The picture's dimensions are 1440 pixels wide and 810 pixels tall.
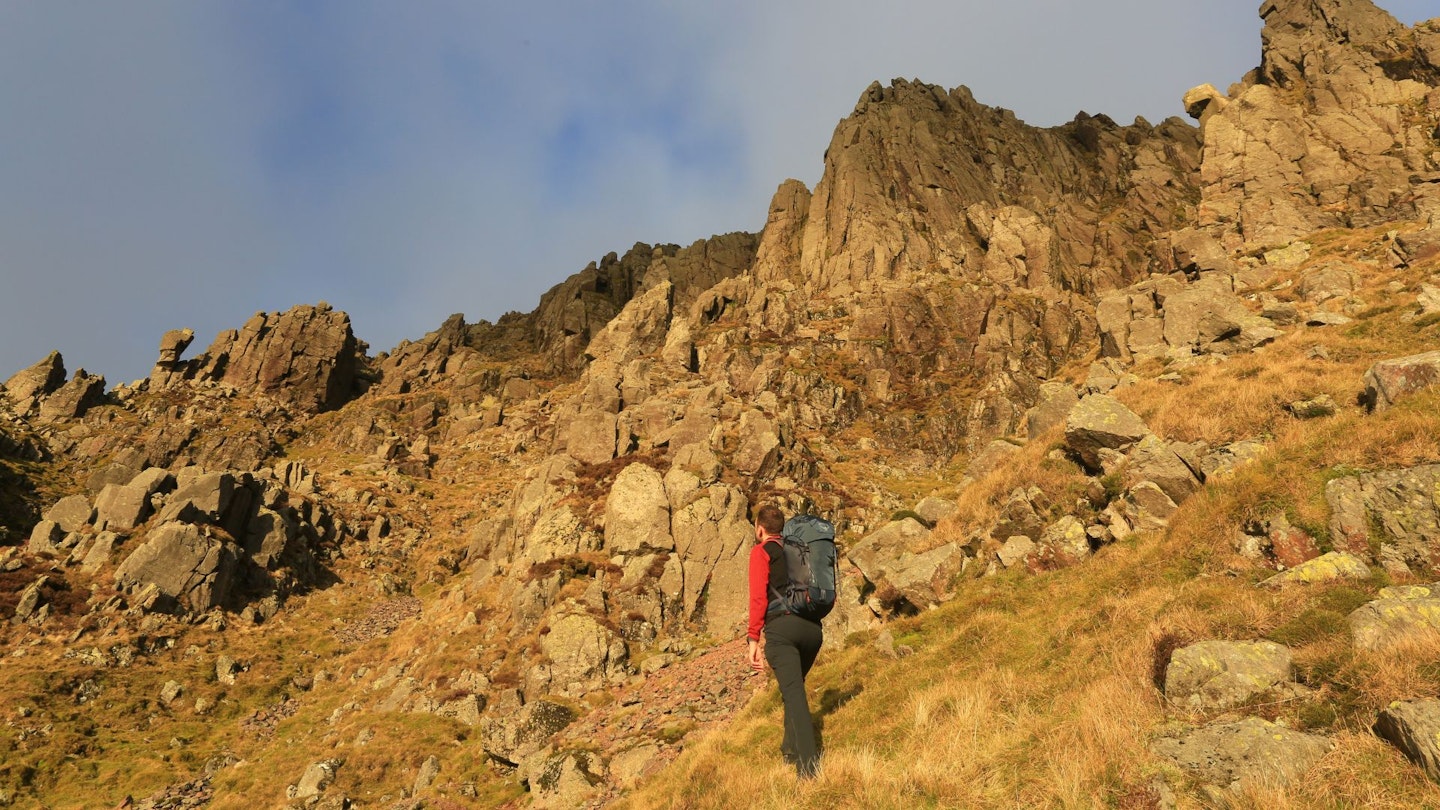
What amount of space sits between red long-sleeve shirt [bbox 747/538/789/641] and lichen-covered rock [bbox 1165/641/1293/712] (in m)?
4.70

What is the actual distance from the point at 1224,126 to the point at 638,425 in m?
69.5

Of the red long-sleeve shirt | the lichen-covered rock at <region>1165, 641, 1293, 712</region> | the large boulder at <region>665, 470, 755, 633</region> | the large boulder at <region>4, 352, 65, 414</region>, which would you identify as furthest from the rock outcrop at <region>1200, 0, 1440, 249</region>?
the large boulder at <region>4, 352, 65, 414</region>

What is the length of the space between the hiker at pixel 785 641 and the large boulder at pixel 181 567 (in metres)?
51.1

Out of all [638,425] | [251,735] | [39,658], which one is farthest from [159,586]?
[638,425]

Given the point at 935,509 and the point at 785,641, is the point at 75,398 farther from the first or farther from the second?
the point at 785,641

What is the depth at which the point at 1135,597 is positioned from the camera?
10227mm

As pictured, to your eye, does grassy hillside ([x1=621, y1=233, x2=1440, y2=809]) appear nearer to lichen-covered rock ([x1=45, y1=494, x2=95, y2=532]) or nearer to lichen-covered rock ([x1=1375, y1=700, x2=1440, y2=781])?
lichen-covered rock ([x1=1375, y1=700, x2=1440, y2=781])

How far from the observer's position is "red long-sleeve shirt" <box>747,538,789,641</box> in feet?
27.1

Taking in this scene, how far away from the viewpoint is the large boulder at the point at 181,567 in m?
41.2

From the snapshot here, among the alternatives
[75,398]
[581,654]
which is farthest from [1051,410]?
[75,398]

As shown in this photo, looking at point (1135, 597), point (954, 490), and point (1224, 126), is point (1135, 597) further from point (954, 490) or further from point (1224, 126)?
point (1224, 126)

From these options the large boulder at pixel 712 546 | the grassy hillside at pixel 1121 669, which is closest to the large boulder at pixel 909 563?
the grassy hillside at pixel 1121 669

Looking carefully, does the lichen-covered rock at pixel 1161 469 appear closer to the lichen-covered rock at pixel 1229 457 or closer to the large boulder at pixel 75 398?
the lichen-covered rock at pixel 1229 457

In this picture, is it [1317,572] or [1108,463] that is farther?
[1108,463]
